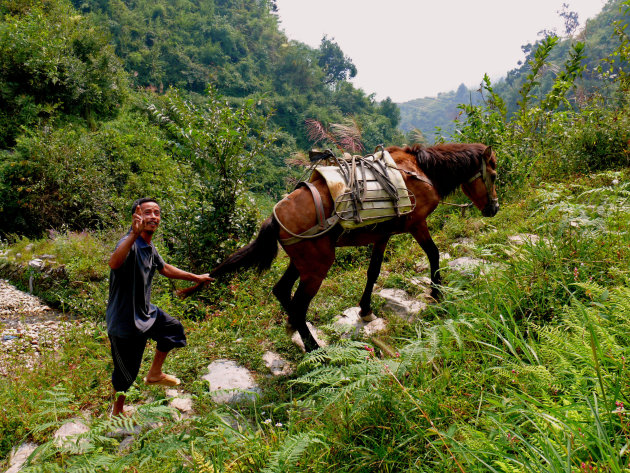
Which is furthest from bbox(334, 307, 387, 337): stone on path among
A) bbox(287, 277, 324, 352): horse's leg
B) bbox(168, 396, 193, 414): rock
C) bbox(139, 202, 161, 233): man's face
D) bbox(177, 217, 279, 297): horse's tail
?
Result: bbox(139, 202, 161, 233): man's face

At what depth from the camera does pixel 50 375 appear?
11.4 ft

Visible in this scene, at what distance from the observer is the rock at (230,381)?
2.95 meters

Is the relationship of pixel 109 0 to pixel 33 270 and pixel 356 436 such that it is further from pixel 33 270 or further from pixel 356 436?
pixel 356 436

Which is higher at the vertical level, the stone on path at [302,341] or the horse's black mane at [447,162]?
the horse's black mane at [447,162]

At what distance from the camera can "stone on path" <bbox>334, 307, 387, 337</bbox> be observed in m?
3.60

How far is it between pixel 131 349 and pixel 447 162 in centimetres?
379

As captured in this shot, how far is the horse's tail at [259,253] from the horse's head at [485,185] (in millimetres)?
2635

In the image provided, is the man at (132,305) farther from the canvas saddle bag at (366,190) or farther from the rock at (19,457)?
the canvas saddle bag at (366,190)

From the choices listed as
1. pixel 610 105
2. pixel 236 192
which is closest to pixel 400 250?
pixel 236 192

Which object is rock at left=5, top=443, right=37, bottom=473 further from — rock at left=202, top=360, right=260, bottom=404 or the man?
rock at left=202, top=360, right=260, bottom=404

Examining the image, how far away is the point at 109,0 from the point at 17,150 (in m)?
35.8

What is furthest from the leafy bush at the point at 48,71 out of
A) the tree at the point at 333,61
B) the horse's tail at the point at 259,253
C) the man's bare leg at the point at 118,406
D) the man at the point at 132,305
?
the tree at the point at 333,61

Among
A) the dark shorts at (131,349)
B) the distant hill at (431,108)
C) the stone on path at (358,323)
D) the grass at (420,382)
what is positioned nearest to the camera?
the grass at (420,382)

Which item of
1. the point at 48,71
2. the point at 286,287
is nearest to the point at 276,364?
the point at 286,287
